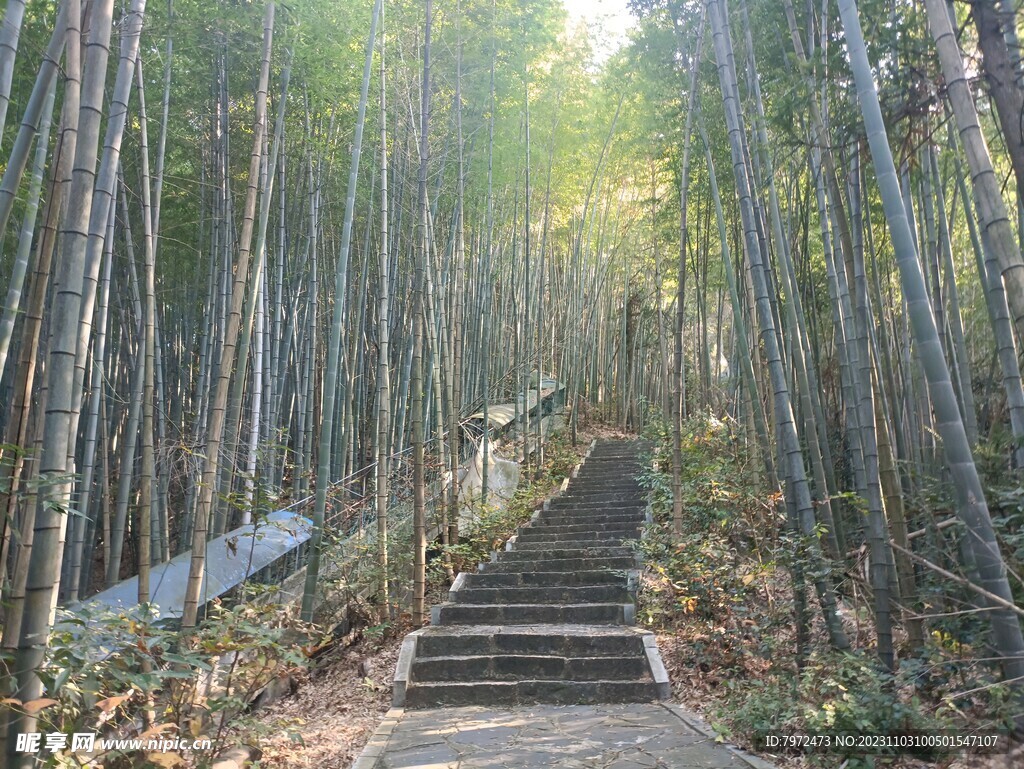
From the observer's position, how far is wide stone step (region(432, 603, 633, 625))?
4879 millimetres

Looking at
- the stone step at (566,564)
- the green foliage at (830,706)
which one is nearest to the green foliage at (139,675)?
the green foliage at (830,706)

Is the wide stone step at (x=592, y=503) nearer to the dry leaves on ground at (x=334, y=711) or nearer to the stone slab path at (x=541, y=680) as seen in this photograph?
the stone slab path at (x=541, y=680)

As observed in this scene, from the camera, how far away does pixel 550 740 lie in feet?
10.3

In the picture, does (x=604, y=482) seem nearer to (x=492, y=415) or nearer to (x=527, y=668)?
(x=492, y=415)

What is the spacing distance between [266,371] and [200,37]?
2674mm

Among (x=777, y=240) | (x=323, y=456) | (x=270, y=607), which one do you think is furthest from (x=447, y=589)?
(x=777, y=240)

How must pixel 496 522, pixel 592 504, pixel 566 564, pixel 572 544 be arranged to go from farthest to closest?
pixel 592 504 < pixel 496 522 < pixel 572 544 < pixel 566 564

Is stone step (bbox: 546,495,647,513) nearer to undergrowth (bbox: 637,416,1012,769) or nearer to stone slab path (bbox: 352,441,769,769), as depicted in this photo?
undergrowth (bbox: 637,416,1012,769)

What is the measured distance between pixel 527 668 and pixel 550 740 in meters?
0.92

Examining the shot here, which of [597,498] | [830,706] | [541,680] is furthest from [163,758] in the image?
[597,498]

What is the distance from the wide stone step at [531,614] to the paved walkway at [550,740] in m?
1.17

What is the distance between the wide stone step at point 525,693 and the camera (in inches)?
148

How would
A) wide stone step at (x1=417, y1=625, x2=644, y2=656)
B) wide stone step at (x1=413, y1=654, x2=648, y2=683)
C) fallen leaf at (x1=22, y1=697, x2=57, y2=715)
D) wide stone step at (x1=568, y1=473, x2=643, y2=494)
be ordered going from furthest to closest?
wide stone step at (x1=568, y1=473, x2=643, y2=494), wide stone step at (x1=417, y1=625, x2=644, y2=656), wide stone step at (x1=413, y1=654, x2=648, y2=683), fallen leaf at (x1=22, y1=697, x2=57, y2=715)

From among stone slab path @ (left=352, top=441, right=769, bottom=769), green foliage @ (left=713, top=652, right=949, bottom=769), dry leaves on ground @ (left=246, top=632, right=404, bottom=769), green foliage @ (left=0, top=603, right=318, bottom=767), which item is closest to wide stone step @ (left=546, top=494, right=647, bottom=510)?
stone slab path @ (left=352, top=441, right=769, bottom=769)
